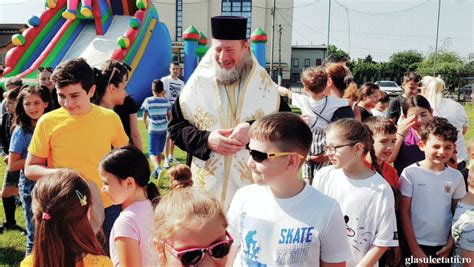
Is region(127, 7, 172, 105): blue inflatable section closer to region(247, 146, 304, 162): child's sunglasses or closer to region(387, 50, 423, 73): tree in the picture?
region(247, 146, 304, 162): child's sunglasses

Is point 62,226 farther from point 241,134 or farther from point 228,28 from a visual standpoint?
point 228,28

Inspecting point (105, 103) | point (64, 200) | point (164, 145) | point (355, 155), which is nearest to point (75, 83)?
point (105, 103)

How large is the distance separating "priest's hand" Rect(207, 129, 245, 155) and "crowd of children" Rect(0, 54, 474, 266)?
45 centimetres

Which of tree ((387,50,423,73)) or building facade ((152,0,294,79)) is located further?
tree ((387,50,423,73))

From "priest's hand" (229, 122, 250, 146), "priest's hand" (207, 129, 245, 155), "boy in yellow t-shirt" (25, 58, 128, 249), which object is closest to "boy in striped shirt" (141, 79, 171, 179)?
"boy in yellow t-shirt" (25, 58, 128, 249)

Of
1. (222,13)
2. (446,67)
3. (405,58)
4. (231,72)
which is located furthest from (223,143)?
(405,58)

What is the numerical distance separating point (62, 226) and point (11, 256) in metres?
2.51

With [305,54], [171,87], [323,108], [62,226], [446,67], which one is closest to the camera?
[62,226]

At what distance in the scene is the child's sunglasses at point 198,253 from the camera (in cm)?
139

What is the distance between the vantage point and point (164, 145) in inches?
296

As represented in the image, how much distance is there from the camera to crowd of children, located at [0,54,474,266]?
178 centimetres

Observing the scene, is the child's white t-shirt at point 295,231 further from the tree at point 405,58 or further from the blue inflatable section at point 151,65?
the tree at point 405,58

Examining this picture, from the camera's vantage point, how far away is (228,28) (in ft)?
9.21

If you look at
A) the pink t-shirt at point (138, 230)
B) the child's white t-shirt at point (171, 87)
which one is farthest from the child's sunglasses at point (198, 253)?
the child's white t-shirt at point (171, 87)
